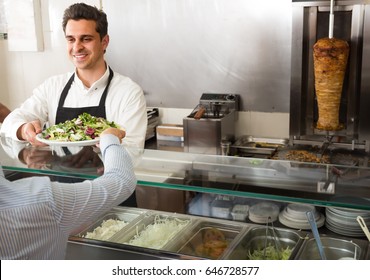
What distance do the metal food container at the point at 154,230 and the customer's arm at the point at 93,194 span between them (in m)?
0.59

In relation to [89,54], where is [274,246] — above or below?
below

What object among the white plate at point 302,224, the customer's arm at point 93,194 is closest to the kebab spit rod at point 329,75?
the white plate at point 302,224

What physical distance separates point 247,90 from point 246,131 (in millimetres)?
354

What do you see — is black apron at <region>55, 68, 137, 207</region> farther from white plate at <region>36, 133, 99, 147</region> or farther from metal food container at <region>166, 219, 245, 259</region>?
metal food container at <region>166, 219, 245, 259</region>

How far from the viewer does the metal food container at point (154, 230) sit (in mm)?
1974

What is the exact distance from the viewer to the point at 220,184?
1.66 meters

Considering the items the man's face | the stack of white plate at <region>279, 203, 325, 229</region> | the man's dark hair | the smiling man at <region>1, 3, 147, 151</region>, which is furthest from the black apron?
the stack of white plate at <region>279, 203, 325, 229</region>

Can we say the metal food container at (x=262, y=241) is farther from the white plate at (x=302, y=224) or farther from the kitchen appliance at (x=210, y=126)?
the kitchen appliance at (x=210, y=126)

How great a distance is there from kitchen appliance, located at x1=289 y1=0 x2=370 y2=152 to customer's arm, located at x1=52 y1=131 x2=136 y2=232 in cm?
206

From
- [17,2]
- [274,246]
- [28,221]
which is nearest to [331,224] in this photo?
[274,246]

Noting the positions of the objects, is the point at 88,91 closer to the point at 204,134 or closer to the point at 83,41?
the point at 83,41

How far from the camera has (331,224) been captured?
6.39 ft

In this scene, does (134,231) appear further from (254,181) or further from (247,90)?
(247,90)

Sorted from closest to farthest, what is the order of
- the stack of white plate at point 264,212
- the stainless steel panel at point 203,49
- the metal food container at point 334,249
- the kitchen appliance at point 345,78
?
the metal food container at point 334,249
the stack of white plate at point 264,212
the kitchen appliance at point 345,78
the stainless steel panel at point 203,49
